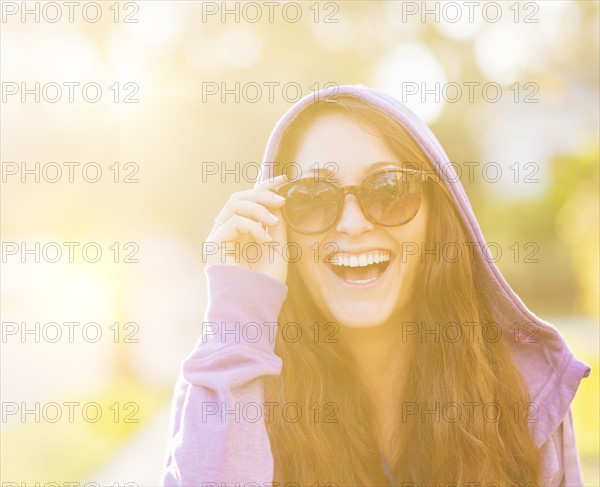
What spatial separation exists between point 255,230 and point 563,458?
1.49 metres

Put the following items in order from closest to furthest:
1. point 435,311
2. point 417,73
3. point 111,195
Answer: point 435,311
point 111,195
point 417,73

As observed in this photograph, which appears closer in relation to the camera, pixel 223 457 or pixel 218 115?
pixel 223 457

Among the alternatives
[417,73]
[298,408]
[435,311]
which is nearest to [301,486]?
[298,408]

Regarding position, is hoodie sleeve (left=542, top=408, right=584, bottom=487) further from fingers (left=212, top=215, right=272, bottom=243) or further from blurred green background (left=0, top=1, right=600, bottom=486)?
blurred green background (left=0, top=1, right=600, bottom=486)

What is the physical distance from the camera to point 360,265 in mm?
2498

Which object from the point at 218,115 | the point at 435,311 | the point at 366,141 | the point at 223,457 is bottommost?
the point at 223,457

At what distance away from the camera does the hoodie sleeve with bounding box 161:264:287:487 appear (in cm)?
211

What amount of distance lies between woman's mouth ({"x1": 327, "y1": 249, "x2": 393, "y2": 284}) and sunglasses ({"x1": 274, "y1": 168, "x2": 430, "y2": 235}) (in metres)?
0.14

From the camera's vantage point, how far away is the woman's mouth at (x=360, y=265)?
2.49 meters

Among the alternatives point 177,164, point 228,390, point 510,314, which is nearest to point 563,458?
point 510,314

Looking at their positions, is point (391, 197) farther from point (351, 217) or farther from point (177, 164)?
point (177, 164)

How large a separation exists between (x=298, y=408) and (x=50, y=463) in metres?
3.93

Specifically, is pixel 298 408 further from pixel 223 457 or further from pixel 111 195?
pixel 111 195

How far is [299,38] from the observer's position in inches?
777
